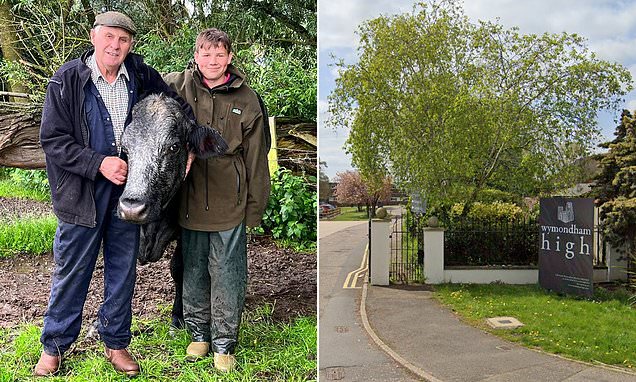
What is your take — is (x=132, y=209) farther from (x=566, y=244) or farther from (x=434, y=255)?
(x=566, y=244)

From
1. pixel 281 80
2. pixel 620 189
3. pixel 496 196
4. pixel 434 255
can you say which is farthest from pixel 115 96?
pixel 620 189

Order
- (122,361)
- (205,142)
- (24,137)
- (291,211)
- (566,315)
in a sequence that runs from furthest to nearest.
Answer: (566,315)
(291,211)
(24,137)
(122,361)
(205,142)

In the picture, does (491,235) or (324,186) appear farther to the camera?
(491,235)

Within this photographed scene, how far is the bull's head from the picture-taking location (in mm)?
944

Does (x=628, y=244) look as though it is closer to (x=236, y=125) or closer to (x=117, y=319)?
(x=236, y=125)

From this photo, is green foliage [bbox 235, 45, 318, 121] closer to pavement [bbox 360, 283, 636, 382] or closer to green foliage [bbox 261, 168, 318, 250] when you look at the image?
green foliage [bbox 261, 168, 318, 250]

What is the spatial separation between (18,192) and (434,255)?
64.9 inches

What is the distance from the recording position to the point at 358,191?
7.50 feet

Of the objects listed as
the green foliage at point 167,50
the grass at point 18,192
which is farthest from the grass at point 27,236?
the green foliage at point 167,50

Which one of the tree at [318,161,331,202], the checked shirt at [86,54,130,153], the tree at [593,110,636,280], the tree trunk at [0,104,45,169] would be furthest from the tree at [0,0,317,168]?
the tree at [593,110,636,280]

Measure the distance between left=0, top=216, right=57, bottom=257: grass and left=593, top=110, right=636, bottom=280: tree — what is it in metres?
2.15

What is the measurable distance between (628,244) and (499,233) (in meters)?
0.55

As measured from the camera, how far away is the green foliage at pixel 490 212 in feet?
7.94

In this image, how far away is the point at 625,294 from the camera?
259 centimetres
